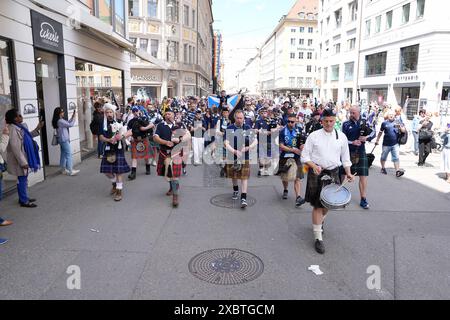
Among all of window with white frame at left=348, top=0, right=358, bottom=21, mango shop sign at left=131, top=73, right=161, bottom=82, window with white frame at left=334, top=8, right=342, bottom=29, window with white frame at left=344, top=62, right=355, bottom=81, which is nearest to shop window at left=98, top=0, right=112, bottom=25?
mango shop sign at left=131, top=73, right=161, bottom=82

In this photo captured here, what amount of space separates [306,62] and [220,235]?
270 feet

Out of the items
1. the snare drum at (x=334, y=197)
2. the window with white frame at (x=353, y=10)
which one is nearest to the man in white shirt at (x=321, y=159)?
the snare drum at (x=334, y=197)

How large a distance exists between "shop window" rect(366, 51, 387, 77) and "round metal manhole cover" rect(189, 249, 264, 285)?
3272 cm

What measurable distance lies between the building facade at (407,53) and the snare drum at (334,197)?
59.1ft

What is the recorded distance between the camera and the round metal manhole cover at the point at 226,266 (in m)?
3.89

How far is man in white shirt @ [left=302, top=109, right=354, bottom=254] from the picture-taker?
187 inches

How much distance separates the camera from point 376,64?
34.2 m

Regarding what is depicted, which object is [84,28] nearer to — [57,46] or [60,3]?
[57,46]

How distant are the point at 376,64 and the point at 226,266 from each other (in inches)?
1382

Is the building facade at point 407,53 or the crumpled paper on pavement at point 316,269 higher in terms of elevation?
the building facade at point 407,53

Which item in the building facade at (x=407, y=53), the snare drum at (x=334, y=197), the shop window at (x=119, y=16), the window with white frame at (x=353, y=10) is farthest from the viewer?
the window with white frame at (x=353, y=10)

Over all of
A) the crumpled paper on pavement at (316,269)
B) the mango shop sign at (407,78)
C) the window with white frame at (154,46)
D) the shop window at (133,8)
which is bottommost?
the crumpled paper on pavement at (316,269)

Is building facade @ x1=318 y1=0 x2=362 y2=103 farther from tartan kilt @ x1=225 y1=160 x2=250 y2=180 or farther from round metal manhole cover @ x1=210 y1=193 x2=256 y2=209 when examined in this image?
tartan kilt @ x1=225 y1=160 x2=250 y2=180

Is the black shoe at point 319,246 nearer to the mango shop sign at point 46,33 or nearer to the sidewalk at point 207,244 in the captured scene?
the sidewalk at point 207,244
